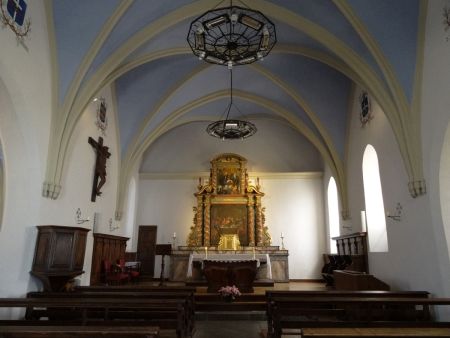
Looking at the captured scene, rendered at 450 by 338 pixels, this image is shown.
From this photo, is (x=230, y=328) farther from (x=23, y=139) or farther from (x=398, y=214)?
(x=23, y=139)

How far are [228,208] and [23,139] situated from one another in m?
9.91

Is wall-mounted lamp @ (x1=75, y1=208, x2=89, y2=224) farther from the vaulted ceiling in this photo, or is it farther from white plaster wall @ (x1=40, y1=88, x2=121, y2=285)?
the vaulted ceiling

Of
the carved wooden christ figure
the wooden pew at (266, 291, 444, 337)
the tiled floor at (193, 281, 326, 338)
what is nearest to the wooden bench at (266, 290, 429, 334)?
the wooden pew at (266, 291, 444, 337)

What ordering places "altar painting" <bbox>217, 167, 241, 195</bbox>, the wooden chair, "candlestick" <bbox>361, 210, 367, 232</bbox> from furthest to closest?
"altar painting" <bbox>217, 167, 241, 195</bbox>
the wooden chair
"candlestick" <bbox>361, 210, 367, 232</bbox>

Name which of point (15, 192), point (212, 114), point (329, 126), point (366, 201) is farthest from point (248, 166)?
point (15, 192)

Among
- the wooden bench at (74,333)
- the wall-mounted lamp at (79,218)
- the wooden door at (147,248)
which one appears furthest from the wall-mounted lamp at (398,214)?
the wooden door at (147,248)

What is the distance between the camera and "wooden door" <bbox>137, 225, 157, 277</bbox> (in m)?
15.3

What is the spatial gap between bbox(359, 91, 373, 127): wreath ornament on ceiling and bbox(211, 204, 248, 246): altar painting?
6936 mm

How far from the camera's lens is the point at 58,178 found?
8.18m

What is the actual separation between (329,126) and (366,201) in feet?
10.8

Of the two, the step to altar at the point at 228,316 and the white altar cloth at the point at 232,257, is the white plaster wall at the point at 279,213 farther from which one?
the step to altar at the point at 228,316

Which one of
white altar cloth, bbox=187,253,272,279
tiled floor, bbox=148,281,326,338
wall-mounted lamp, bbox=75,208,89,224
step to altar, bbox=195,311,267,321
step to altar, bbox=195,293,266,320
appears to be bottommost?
tiled floor, bbox=148,281,326,338

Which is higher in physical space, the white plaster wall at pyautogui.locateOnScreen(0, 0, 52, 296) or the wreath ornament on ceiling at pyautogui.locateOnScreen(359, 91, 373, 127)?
the wreath ornament on ceiling at pyautogui.locateOnScreen(359, 91, 373, 127)

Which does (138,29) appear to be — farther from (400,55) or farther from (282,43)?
(400,55)
